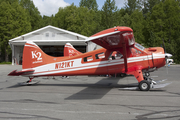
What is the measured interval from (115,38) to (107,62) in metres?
2.12

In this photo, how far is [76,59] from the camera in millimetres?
9633

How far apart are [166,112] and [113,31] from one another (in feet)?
10.3

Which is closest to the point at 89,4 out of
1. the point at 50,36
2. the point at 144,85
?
the point at 50,36

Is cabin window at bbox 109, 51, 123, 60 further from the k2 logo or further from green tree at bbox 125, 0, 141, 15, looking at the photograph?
green tree at bbox 125, 0, 141, 15

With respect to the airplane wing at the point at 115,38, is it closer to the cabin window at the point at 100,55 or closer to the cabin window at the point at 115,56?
the cabin window at the point at 115,56

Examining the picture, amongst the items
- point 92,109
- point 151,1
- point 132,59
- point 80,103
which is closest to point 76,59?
point 132,59

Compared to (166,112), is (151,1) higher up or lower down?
higher up

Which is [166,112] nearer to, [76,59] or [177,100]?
[177,100]

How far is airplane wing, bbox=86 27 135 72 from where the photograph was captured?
20.5 feet

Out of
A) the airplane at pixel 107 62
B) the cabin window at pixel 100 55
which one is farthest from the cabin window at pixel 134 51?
the cabin window at pixel 100 55

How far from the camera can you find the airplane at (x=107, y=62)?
8523 millimetres

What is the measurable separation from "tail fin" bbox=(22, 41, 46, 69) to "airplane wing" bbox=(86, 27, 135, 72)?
4.15 m

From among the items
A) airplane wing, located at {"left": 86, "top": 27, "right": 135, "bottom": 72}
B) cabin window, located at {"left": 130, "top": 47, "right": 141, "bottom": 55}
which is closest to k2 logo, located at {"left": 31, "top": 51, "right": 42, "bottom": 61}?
airplane wing, located at {"left": 86, "top": 27, "right": 135, "bottom": 72}

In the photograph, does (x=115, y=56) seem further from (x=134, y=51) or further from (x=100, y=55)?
(x=134, y=51)
